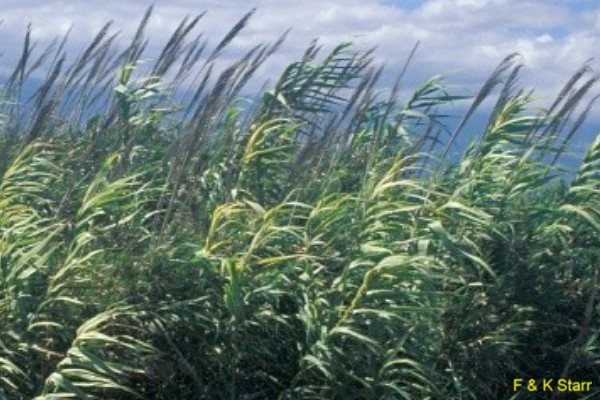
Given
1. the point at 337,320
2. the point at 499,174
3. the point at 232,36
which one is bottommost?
the point at 337,320

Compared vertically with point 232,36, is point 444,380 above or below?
below

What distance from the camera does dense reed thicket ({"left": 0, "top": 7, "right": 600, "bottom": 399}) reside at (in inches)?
215

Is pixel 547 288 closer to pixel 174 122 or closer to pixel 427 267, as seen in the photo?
pixel 427 267

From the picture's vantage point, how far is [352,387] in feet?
18.1

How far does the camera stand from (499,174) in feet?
21.4

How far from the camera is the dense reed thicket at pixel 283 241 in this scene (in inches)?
215

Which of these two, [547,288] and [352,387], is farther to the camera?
[547,288]

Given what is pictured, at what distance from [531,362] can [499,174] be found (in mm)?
909

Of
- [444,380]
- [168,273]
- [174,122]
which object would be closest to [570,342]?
[444,380]

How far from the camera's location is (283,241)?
588cm

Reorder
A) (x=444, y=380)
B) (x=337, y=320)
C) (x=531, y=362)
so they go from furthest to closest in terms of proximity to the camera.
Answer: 1. (x=531, y=362)
2. (x=444, y=380)
3. (x=337, y=320)

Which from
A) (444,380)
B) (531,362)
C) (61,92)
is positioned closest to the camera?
(444,380)

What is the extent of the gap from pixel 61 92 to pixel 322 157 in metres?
1.47

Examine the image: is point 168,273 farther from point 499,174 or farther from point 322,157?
point 499,174
